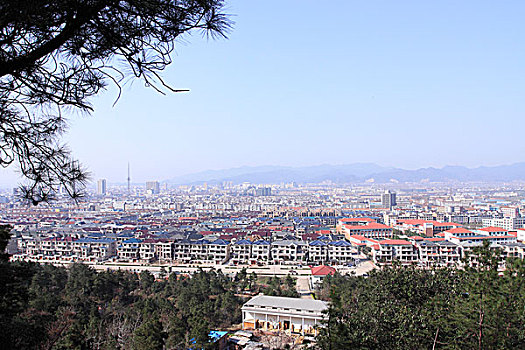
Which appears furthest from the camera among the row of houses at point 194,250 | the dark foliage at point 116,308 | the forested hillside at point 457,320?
the row of houses at point 194,250

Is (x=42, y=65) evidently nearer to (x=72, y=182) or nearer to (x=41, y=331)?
(x=72, y=182)

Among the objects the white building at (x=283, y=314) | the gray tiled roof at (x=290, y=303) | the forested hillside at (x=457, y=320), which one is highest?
the forested hillside at (x=457, y=320)

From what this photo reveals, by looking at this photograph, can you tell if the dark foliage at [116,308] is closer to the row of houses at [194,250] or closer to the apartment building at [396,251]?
the row of houses at [194,250]

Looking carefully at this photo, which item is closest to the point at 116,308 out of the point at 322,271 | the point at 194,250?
the point at 322,271

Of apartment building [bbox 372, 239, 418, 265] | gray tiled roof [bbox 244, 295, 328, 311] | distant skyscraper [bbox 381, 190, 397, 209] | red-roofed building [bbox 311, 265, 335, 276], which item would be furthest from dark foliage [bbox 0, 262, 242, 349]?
distant skyscraper [bbox 381, 190, 397, 209]

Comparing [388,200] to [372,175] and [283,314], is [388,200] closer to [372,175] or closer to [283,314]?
[283,314]

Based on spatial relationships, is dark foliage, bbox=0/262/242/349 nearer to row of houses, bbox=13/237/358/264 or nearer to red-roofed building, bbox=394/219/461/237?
row of houses, bbox=13/237/358/264

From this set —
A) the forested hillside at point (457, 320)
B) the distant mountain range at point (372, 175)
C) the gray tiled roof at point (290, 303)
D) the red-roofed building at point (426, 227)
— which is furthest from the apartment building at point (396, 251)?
the distant mountain range at point (372, 175)

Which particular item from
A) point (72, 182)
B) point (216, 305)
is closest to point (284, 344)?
point (216, 305)
